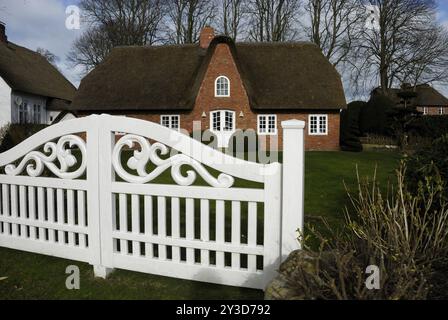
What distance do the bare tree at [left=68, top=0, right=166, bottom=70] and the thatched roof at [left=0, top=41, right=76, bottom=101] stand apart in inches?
160

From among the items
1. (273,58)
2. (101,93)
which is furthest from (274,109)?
(101,93)

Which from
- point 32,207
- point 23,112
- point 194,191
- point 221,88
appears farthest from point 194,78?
point 194,191

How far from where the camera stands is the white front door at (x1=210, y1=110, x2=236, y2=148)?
22.8m

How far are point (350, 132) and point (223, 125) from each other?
746 centimetres

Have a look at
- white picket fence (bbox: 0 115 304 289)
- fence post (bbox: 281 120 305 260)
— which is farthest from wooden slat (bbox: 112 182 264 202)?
fence post (bbox: 281 120 305 260)

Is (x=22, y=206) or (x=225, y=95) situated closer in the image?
(x=22, y=206)

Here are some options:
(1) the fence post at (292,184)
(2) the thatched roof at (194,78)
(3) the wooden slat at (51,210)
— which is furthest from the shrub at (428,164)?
(2) the thatched roof at (194,78)

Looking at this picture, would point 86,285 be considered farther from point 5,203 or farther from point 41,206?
point 5,203

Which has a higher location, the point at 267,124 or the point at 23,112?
the point at 23,112

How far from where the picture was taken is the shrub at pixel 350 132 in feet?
71.6

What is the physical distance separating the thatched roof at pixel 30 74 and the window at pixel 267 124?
631 inches

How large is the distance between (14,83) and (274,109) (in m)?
17.1

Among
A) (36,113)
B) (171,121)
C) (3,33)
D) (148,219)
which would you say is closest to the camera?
(148,219)

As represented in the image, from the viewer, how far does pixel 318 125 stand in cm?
2298
